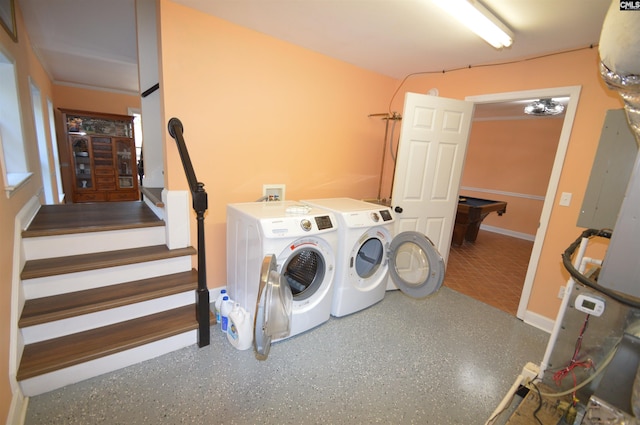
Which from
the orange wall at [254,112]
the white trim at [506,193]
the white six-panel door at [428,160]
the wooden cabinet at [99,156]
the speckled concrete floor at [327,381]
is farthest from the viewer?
the white trim at [506,193]

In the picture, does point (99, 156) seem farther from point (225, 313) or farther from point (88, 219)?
point (225, 313)

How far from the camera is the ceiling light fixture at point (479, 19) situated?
1.62 metres

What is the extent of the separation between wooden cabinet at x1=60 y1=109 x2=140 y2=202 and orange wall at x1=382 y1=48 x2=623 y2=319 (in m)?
5.93

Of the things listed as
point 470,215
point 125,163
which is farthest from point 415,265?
point 125,163

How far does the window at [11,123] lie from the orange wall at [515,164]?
7166 millimetres

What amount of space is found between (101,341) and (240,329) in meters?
0.83

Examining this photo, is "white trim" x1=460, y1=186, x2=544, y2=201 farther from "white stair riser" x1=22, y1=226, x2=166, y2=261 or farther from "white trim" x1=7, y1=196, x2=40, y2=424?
"white trim" x1=7, y1=196, x2=40, y2=424

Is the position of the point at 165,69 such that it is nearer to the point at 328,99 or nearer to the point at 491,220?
the point at 328,99

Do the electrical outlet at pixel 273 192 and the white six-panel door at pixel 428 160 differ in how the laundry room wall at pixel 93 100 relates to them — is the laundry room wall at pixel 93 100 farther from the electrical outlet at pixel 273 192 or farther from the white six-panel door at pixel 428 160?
the white six-panel door at pixel 428 160

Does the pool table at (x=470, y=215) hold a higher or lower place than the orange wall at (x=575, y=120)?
lower

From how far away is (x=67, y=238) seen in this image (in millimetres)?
1898

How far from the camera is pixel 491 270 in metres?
3.79

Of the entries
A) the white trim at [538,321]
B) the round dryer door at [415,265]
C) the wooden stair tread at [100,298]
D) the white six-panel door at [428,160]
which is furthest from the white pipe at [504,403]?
the wooden stair tread at [100,298]

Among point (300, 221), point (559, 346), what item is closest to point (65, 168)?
point (300, 221)
